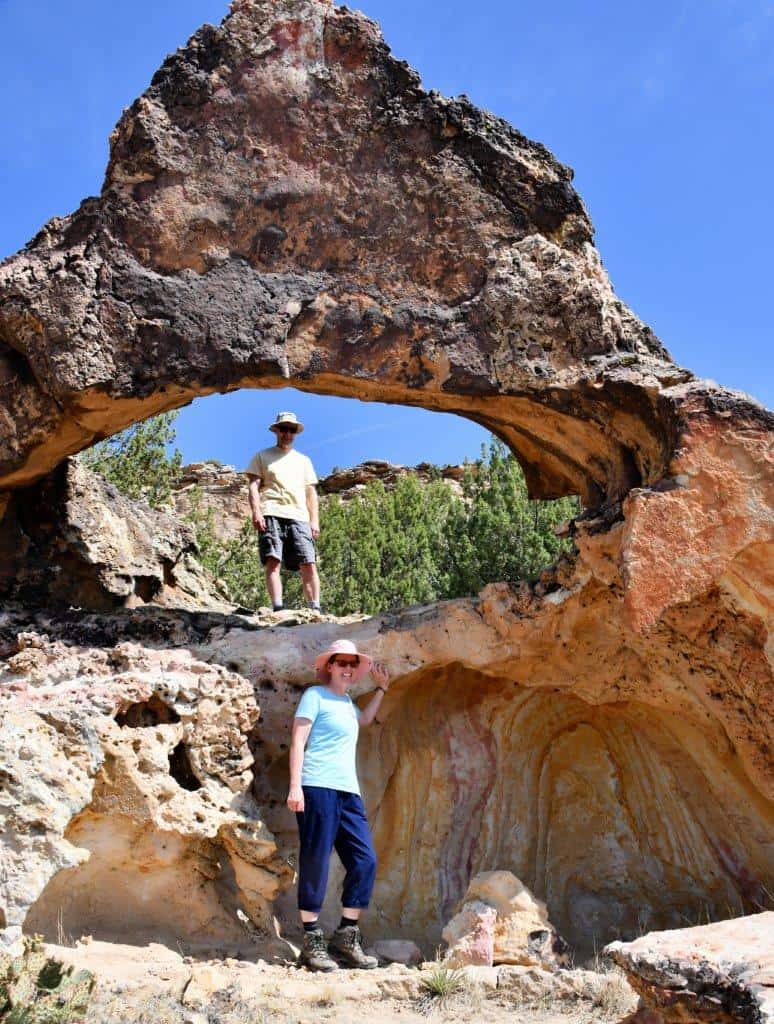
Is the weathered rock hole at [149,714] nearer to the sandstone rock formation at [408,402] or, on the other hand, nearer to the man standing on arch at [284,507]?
the sandstone rock formation at [408,402]

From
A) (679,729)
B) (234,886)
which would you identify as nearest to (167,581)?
(234,886)

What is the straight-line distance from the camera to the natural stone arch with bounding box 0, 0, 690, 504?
6.14 meters

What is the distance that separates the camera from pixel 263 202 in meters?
6.40

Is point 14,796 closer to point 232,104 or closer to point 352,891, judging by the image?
point 352,891

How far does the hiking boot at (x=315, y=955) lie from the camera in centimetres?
502

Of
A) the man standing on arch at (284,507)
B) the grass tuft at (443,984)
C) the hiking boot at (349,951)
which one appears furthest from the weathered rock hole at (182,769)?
the man standing on arch at (284,507)

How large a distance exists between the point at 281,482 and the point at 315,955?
340cm

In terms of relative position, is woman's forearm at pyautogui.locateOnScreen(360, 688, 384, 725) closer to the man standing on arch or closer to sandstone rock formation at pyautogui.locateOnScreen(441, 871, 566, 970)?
sandstone rock formation at pyautogui.locateOnScreen(441, 871, 566, 970)

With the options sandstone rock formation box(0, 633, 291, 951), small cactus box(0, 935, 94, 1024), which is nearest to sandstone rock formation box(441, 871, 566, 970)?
sandstone rock formation box(0, 633, 291, 951)

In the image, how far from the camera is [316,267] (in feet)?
21.0

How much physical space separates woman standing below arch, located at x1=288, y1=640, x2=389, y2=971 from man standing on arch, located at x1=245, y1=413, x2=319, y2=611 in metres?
→ 2.04

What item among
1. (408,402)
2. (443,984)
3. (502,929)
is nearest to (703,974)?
(443,984)

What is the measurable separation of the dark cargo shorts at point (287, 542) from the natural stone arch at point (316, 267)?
1364mm

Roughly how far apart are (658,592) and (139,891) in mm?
3103
